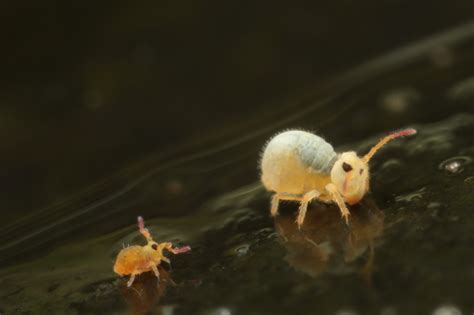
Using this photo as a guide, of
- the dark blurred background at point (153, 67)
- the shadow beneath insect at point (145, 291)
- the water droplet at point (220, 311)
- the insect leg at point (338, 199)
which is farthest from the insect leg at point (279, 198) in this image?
the dark blurred background at point (153, 67)

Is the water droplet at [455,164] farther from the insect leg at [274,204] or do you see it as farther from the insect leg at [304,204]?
the insect leg at [274,204]

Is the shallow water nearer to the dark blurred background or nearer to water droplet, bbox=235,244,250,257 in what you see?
water droplet, bbox=235,244,250,257

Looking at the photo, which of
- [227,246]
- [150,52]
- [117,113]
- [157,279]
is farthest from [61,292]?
[150,52]

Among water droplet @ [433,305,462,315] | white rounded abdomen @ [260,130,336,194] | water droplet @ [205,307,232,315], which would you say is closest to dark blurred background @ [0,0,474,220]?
white rounded abdomen @ [260,130,336,194]

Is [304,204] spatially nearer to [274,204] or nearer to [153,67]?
[274,204]

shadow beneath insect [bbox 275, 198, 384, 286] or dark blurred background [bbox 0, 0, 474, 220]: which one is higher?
dark blurred background [bbox 0, 0, 474, 220]

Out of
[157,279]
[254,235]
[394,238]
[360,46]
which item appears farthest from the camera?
[360,46]

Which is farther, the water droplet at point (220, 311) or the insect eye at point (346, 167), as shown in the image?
the insect eye at point (346, 167)

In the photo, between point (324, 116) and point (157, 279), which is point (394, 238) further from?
point (324, 116)
